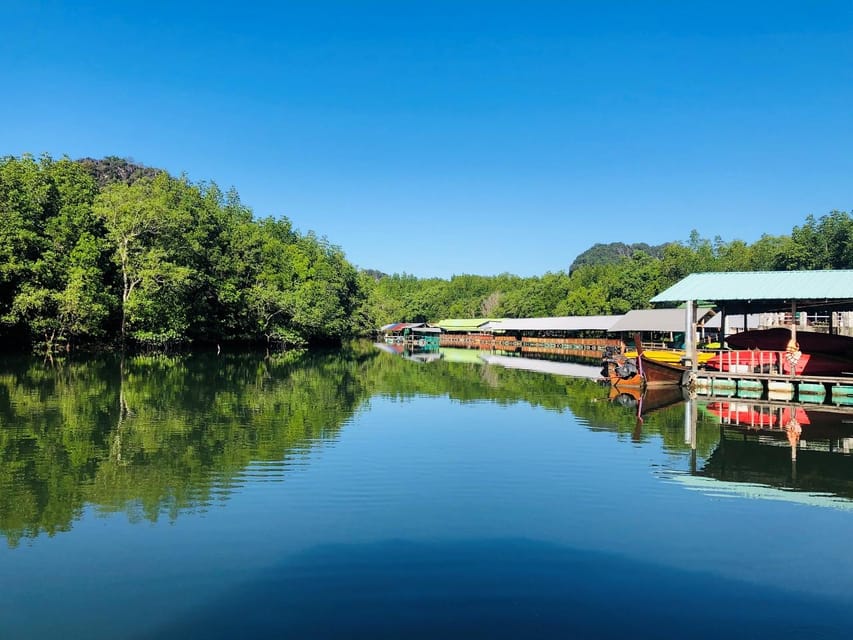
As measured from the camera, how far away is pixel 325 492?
9.63 m

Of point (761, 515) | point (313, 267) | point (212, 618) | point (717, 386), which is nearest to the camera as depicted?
point (212, 618)

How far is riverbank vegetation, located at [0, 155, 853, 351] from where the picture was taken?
3609cm

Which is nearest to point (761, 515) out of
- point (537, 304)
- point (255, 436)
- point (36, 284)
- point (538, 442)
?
point (538, 442)

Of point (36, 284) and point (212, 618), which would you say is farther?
point (36, 284)

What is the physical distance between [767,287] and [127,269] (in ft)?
120

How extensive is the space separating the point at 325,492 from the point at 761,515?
634cm

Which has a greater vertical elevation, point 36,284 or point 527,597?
point 36,284

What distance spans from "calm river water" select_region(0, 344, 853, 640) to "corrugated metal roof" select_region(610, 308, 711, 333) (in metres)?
29.4

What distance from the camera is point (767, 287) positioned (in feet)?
79.7

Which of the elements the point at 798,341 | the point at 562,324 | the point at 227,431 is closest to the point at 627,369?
the point at 798,341

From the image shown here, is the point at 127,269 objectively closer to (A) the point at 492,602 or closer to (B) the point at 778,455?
(B) the point at 778,455

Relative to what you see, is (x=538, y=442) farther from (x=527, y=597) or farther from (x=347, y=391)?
(x=347, y=391)

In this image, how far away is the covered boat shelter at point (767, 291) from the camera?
23.0 m

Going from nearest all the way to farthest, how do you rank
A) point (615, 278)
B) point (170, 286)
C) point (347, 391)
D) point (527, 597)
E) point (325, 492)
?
point (527, 597) → point (325, 492) → point (347, 391) → point (170, 286) → point (615, 278)
